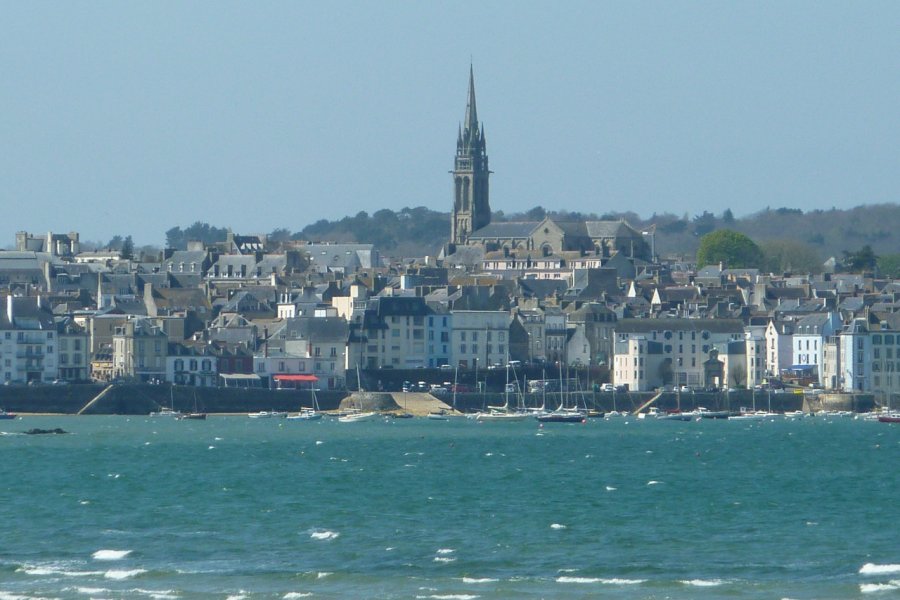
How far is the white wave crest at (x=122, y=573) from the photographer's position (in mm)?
35844

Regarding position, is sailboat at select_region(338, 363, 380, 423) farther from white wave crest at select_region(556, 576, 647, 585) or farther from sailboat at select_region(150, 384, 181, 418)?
white wave crest at select_region(556, 576, 647, 585)

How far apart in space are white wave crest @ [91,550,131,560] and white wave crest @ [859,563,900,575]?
11.5m

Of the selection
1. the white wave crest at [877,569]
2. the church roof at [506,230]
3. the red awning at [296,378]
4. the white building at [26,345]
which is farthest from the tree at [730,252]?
the white wave crest at [877,569]

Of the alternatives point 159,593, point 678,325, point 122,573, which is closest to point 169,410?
point 678,325

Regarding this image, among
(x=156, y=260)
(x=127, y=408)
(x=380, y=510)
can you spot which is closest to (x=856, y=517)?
(x=380, y=510)

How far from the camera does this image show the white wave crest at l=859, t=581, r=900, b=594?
112 ft

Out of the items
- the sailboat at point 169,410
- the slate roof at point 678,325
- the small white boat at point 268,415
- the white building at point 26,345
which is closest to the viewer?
the sailboat at point 169,410

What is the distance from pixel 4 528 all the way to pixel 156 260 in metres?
123

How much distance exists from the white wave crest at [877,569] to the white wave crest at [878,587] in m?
1.24

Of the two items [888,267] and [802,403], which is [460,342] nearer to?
[802,403]

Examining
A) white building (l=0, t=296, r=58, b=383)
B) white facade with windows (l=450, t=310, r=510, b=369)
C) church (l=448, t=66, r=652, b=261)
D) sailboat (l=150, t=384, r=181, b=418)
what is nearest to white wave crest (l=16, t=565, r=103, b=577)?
sailboat (l=150, t=384, r=181, b=418)

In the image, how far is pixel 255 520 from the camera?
145 ft

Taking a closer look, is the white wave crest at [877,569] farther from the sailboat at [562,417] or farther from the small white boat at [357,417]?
the small white boat at [357,417]

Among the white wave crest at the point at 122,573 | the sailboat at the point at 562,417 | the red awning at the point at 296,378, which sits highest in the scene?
the red awning at the point at 296,378
